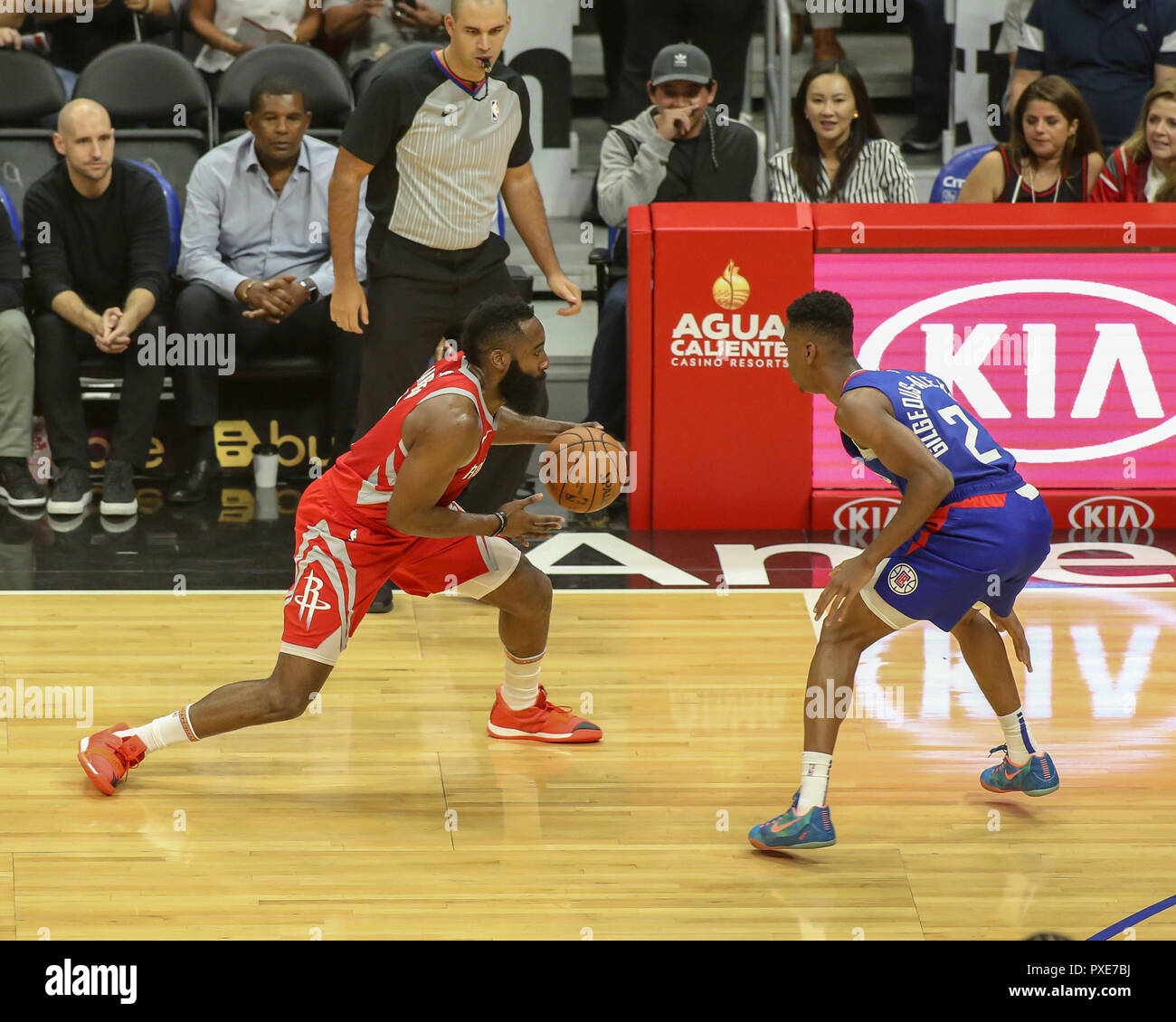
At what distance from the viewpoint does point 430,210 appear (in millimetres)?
6246

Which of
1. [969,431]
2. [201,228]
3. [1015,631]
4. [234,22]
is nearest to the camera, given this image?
[969,431]

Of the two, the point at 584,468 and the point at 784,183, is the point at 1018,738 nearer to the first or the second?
the point at 584,468

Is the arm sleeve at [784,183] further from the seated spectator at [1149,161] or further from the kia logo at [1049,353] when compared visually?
the seated spectator at [1149,161]

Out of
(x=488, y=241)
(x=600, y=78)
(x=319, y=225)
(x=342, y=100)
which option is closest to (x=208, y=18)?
(x=342, y=100)

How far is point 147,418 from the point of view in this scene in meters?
7.59

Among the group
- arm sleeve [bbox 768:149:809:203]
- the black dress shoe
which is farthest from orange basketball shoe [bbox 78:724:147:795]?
arm sleeve [bbox 768:149:809:203]

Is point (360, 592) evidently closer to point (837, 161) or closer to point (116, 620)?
point (116, 620)

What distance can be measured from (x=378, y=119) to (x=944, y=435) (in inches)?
110

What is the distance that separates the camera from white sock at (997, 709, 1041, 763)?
4508 millimetres

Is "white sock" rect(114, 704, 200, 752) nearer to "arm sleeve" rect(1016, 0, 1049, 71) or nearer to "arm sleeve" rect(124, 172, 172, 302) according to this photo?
"arm sleeve" rect(124, 172, 172, 302)

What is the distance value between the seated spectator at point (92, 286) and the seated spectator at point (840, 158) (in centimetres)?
297

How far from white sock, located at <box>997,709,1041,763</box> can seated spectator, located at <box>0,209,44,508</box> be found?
4.81 m

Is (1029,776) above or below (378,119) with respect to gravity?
below

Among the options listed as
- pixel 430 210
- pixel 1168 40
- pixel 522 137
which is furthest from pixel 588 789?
pixel 1168 40
